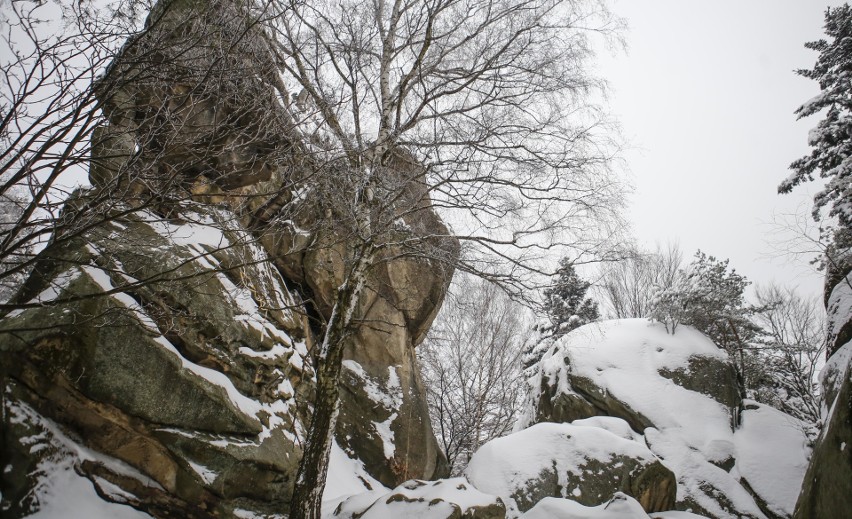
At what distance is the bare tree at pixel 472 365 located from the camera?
10.4 metres

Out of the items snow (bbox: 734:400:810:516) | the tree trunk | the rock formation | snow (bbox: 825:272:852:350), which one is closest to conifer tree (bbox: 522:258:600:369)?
snow (bbox: 734:400:810:516)

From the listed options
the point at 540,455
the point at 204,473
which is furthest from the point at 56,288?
the point at 540,455

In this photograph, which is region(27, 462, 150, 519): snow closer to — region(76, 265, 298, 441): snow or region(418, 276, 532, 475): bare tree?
region(76, 265, 298, 441): snow

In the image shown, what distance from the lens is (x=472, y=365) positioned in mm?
11047

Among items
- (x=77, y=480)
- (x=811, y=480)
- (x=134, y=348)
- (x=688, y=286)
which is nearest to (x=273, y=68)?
(x=134, y=348)

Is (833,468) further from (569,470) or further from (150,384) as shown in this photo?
(150,384)

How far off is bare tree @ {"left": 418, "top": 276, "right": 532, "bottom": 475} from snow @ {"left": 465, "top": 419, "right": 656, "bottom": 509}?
2922 millimetres

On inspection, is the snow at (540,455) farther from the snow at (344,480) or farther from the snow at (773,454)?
the snow at (773,454)

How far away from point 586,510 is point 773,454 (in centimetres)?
685

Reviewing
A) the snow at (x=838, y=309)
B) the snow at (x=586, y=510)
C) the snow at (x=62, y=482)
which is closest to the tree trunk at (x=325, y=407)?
the snow at (x=62, y=482)

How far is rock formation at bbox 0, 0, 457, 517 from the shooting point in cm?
249

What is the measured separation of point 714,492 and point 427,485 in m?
6.87

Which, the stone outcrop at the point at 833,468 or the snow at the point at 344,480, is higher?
the stone outcrop at the point at 833,468

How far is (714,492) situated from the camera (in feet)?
25.9
